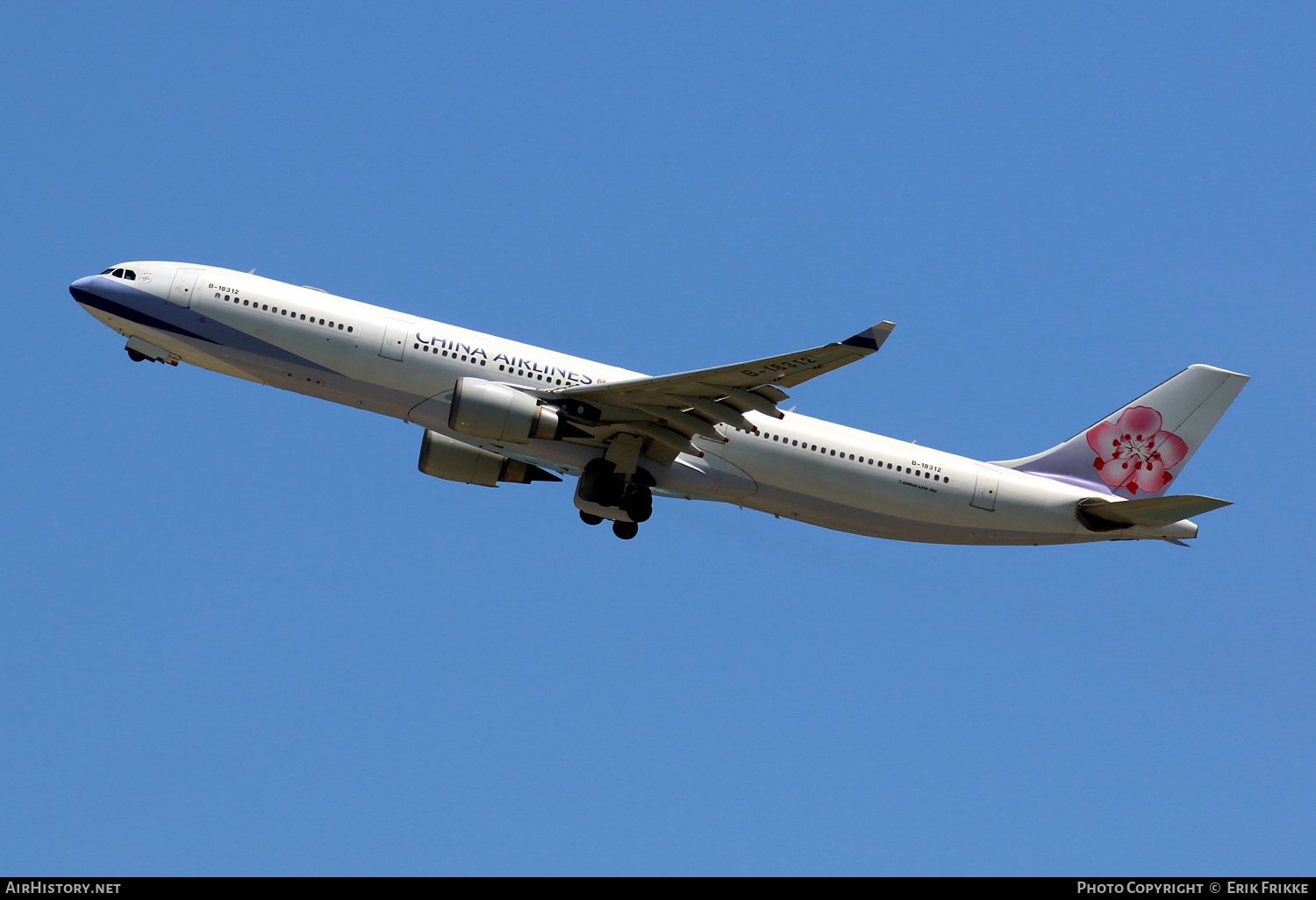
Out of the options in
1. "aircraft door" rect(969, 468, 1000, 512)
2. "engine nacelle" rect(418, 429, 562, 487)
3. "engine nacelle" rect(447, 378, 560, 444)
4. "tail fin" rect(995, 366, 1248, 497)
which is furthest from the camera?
"tail fin" rect(995, 366, 1248, 497)

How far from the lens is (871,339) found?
2677cm

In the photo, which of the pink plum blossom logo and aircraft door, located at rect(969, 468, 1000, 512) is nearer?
aircraft door, located at rect(969, 468, 1000, 512)

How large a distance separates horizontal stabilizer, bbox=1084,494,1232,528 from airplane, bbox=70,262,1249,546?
4cm

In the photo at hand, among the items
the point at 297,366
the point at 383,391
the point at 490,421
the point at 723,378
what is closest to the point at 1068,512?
the point at 723,378

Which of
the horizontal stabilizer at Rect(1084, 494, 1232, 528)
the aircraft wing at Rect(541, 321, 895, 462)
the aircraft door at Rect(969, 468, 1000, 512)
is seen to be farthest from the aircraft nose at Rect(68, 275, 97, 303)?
the horizontal stabilizer at Rect(1084, 494, 1232, 528)

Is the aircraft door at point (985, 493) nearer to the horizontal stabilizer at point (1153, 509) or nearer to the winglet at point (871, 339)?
the horizontal stabilizer at point (1153, 509)

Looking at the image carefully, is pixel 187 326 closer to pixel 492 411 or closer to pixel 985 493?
pixel 492 411

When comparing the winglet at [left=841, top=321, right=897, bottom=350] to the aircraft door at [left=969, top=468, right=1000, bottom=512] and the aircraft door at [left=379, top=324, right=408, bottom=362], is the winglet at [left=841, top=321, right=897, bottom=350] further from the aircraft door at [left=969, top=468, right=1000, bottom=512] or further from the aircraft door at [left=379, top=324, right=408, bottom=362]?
the aircraft door at [left=379, top=324, right=408, bottom=362]

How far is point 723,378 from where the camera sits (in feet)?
95.1

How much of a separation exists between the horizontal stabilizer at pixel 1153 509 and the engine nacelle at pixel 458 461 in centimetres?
1463

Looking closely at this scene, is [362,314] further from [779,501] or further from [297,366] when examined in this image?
[779,501]

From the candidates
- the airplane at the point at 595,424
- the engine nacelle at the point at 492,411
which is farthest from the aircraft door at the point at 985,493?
the engine nacelle at the point at 492,411

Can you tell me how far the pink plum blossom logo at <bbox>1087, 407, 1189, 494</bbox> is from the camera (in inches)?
1399
